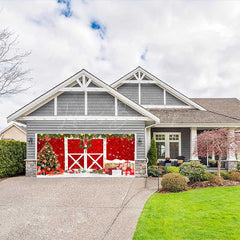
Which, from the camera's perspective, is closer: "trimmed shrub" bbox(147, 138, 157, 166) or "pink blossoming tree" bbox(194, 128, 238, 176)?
"pink blossoming tree" bbox(194, 128, 238, 176)

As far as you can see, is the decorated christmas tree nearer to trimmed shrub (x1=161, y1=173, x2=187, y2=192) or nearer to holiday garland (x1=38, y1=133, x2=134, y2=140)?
holiday garland (x1=38, y1=133, x2=134, y2=140)

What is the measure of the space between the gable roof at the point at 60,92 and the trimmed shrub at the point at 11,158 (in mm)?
1756

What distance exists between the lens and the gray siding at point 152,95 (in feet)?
57.4

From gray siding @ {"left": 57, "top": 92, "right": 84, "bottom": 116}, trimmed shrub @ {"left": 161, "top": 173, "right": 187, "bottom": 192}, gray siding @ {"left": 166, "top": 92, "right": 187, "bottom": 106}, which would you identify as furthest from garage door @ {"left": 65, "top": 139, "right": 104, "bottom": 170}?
gray siding @ {"left": 166, "top": 92, "right": 187, "bottom": 106}

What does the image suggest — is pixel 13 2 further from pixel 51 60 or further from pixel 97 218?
pixel 97 218

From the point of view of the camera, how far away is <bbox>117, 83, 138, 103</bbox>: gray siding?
57.7 feet

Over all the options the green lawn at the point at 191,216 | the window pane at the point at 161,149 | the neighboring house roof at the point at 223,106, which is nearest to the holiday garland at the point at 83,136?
the window pane at the point at 161,149

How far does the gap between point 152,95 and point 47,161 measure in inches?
345

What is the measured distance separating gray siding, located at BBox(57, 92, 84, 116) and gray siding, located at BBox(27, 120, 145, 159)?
518mm

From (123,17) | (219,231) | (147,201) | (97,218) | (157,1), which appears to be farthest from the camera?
(123,17)

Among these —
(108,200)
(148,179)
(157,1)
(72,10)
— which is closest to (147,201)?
(108,200)

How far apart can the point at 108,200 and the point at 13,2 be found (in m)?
12.3

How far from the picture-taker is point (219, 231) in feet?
17.9

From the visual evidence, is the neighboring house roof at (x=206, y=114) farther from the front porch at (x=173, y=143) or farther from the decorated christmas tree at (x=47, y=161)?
the decorated christmas tree at (x=47, y=161)
